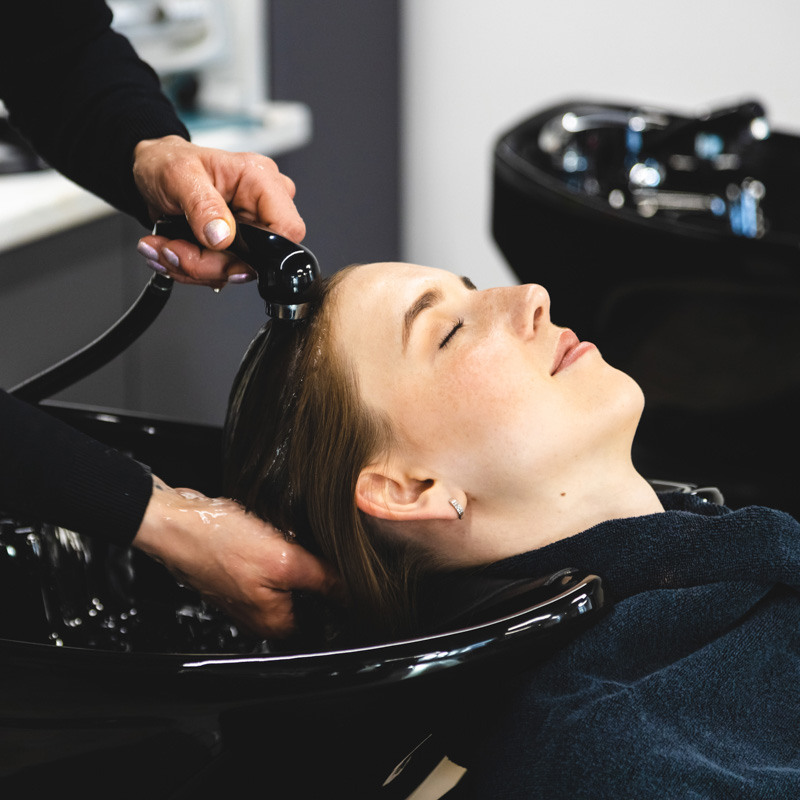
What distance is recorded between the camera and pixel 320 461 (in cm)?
94

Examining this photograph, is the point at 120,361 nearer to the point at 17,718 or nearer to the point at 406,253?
the point at 17,718

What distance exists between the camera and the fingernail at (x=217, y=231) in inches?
35.4

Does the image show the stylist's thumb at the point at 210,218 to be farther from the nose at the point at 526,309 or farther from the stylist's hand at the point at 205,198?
the nose at the point at 526,309

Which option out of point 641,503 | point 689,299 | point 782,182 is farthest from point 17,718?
point 782,182

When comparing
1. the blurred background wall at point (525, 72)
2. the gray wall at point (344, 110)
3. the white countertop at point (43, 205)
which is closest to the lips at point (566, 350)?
the white countertop at point (43, 205)

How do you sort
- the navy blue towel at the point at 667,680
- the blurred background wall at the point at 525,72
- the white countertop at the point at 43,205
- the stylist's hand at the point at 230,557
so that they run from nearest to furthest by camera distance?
the navy blue towel at the point at 667,680, the stylist's hand at the point at 230,557, the white countertop at the point at 43,205, the blurred background wall at the point at 525,72

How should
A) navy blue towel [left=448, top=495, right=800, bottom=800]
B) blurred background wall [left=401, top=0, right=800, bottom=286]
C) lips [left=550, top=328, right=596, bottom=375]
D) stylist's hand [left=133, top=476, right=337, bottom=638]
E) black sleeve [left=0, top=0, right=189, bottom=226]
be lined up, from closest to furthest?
navy blue towel [left=448, top=495, right=800, bottom=800] → stylist's hand [left=133, top=476, right=337, bottom=638] → lips [left=550, top=328, right=596, bottom=375] → black sleeve [left=0, top=0, right=189, bottom=226] → blurred background wall [left=401, top=0, right=800, bottom=286]

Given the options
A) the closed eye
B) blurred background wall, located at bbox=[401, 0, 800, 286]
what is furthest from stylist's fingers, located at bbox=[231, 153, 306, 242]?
blurred background wall, located at bbox=[401, 0, 800, 286]

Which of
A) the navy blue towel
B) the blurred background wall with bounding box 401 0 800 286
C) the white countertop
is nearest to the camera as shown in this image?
the navy blue towel

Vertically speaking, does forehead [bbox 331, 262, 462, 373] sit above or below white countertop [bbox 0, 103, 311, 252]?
above

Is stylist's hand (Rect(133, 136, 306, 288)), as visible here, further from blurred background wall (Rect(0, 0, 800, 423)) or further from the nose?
blurred background wall (Rect(0, 0, 800, 423))

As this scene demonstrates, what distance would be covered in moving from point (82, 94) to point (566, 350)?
0.66 m

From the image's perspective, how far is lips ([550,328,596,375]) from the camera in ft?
3.13

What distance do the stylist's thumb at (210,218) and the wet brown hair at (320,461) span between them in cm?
11
